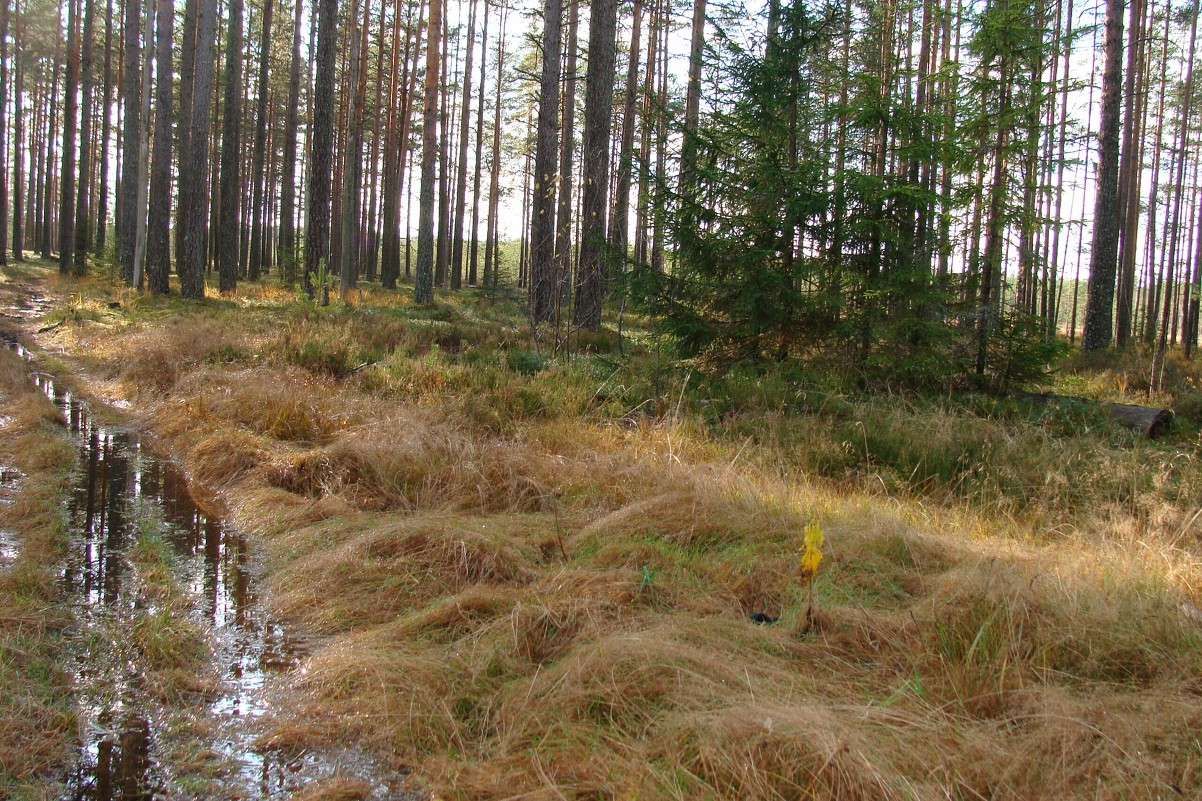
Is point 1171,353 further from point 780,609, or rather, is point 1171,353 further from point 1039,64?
point 780,609

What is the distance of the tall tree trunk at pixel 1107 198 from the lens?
12938mm

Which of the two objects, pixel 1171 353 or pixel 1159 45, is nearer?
pixel 1171 353

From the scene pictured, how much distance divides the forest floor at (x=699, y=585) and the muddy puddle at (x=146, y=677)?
0.40 feet

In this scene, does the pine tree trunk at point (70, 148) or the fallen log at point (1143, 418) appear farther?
the pine tree trunk at point (70, 148)

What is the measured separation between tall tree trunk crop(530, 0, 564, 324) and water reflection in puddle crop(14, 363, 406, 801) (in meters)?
5.93

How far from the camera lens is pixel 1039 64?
9422 mm

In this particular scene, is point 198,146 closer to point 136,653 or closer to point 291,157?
point 291,157

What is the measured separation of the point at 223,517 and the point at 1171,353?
64.3ft

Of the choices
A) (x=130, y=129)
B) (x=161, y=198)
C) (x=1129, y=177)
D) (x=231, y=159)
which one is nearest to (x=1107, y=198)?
(x=1129, y=177)

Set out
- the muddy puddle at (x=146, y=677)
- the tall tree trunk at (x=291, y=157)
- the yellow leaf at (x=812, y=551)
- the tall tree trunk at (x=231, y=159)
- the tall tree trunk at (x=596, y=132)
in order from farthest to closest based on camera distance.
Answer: the tall tree trunk at (x=291, y=157) < the tall tree trunk at (x=231, y=159) < the tall tree trunk at (x=596, y=132) < the yellow leaf at (x=812, y=551) < the muddy puddle at (x=146, y=677)

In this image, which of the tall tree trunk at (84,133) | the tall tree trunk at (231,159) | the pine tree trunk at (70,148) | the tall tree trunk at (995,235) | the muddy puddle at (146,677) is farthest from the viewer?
the pine tree trunk at (70,148)

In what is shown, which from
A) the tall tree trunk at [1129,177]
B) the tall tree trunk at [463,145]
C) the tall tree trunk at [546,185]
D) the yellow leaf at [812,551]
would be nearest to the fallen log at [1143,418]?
the yellow leaf at [812,551]

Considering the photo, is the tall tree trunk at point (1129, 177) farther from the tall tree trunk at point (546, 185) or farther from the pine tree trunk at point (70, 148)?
the pine tree trunk at point (70, 148)

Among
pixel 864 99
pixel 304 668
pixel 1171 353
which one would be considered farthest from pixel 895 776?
pixel 1171 353
